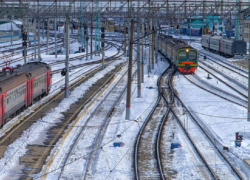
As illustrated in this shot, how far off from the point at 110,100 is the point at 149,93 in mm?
4602

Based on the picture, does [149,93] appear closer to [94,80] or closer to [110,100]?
[110,100]

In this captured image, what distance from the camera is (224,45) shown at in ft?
207

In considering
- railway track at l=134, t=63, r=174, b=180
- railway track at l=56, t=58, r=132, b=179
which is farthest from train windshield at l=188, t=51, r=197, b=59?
railway track at l=134, t=63, r=174, b=180

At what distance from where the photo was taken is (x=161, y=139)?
21219mm

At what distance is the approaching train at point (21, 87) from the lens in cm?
2230

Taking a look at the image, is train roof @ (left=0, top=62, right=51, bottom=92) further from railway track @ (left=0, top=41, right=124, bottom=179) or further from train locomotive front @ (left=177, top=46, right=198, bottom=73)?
train locomotive front @ (left=177, top=46, right=198, bottom=73)

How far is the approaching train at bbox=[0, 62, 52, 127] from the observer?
73.2 ft

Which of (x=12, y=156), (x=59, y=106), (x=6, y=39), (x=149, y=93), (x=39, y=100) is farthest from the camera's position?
(x=6, y=39)

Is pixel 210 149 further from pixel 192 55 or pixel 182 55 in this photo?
pixel 192 55

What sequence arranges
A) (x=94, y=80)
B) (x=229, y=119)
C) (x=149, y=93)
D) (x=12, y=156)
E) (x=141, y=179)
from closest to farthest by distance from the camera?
(x=141, y=179) < (x=12, y=156) < (x=229, y=119) < (x=149, y=93) < (x=94, y=80)

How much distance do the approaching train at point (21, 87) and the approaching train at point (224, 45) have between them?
32.2 m

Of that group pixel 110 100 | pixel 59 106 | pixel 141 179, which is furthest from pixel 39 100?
pixel 141 179

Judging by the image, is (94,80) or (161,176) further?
(94,80)

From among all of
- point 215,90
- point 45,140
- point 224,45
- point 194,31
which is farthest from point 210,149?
point 194,31
